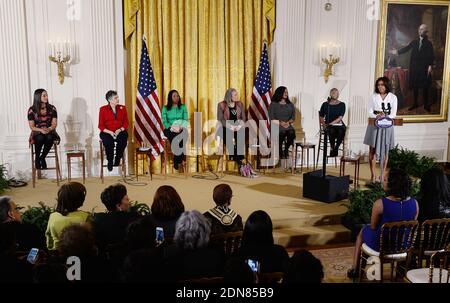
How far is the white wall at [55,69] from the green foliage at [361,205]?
4.40m

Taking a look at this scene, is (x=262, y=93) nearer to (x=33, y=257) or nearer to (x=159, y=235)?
(x=159, y=235)

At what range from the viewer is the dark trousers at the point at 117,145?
8.41 meters

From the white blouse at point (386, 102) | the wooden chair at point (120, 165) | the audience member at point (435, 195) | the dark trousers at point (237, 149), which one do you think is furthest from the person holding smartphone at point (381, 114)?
the wooden chair at point (120, 165)

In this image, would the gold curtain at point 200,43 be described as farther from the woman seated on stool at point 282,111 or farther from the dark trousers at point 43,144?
the dark trousers at point 43,144

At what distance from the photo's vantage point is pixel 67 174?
29.3 ft

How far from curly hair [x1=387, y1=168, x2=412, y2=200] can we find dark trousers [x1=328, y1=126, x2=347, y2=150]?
4.71 meters

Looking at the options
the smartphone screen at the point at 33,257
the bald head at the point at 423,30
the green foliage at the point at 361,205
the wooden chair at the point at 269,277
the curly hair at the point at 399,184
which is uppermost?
the bald head at the point at 423,30

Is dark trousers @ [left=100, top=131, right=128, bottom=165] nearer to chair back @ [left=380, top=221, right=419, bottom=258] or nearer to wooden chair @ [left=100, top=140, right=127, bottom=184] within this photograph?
wooden chair @ [left=100, top=140, right=127, bottom=184]

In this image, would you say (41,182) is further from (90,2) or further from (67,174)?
(90,2)

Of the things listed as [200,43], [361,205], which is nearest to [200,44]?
[200,43]

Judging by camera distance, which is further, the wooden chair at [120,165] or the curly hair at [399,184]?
the wooden chair at [120,165]

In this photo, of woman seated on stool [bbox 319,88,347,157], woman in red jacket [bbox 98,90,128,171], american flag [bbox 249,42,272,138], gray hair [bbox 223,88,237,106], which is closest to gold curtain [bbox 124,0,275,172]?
american flag [bbox 249,42,272,138]

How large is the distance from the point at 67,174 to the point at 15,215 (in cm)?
467

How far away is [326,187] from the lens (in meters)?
7.38
